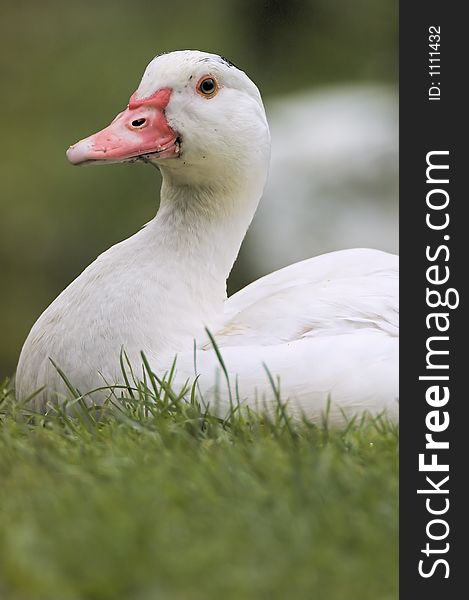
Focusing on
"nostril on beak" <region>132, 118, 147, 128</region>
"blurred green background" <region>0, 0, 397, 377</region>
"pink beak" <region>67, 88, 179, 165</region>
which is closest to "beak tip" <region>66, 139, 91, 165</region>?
"pink beak" <region>67, 88, 179, 165</region>

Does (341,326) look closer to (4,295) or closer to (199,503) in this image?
(199,503)

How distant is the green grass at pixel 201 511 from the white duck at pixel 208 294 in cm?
30

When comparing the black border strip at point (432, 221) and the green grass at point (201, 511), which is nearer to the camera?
the green grass at point (201, 511)

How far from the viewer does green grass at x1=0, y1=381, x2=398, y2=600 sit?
230 cm

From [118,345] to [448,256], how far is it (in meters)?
1.19

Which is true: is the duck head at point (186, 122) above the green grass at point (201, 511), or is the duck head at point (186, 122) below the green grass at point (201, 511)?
above

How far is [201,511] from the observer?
2.61 meters

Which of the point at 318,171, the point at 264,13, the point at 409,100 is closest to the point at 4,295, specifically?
the point at 318,171

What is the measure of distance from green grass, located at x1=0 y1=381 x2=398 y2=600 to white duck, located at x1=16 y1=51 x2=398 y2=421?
0.30 m

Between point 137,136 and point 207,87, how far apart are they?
0.35 metres

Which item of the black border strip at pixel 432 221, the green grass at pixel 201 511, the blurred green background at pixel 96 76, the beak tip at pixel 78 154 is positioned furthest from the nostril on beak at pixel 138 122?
the blurred green background at pixel 96 76

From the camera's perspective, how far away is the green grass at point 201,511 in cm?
230

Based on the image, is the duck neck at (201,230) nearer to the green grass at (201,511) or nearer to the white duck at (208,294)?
the white duck at (208,294)

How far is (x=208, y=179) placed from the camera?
4266mm
